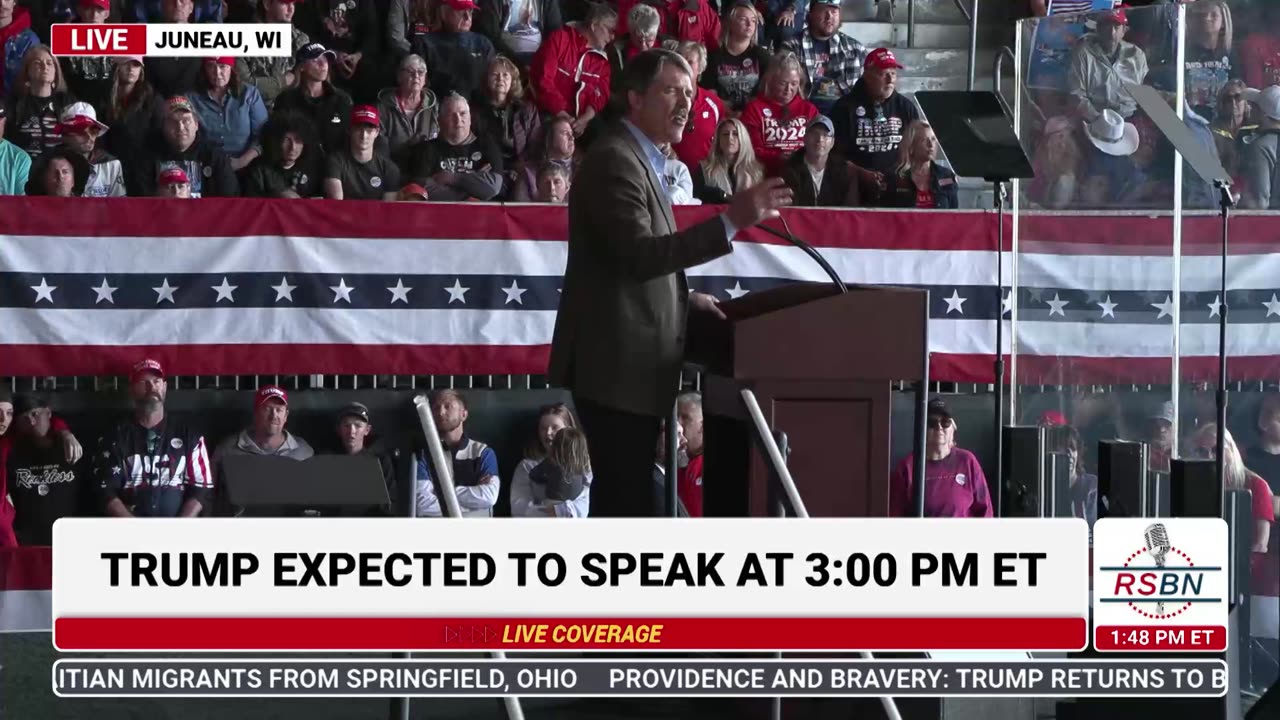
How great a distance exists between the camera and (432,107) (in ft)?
31.6

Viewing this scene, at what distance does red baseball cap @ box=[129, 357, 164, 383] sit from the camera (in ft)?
26.6

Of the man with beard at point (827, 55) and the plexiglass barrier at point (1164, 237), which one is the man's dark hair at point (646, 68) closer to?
the plexiglass barrier at point (1164, 237)

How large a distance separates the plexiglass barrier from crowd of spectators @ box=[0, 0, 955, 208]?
2.86 meters

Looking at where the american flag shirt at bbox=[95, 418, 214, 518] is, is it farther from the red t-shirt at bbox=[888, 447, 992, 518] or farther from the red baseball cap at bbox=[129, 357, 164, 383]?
the red t-shirt at bbox=[888, 447, 992, 518]

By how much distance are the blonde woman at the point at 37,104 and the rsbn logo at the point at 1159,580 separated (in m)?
6.22

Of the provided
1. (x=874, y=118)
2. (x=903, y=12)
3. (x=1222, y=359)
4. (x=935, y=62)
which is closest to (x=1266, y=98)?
(x=1222, y=359)

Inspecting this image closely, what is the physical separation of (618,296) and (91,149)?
5092 millimetres

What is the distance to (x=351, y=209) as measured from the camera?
27.5ft

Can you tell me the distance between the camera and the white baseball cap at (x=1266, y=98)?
5.46 meters

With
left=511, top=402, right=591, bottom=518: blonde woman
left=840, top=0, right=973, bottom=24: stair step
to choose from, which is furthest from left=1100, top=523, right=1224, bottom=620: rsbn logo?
left=840, top=0, right=973, bottom=24: stair step

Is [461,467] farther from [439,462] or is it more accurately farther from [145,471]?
[439,462]

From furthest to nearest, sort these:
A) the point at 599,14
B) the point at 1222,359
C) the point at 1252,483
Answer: the point at 599,14 → the point at 1252,483 → the point at 1222,359

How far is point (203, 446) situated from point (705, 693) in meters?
4.69

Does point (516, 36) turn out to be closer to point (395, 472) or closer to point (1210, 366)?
point (395, 472)
